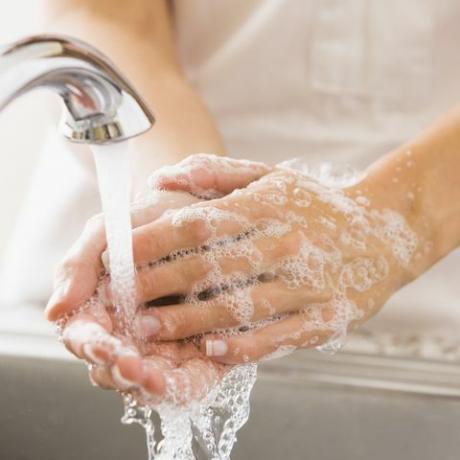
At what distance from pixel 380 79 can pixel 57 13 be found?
0.32m

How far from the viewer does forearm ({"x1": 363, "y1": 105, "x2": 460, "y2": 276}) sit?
0.71 meters

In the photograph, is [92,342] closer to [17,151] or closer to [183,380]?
[183,380]

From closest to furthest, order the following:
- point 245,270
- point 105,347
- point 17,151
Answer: point 105,347 → point 245,270 → point 17,151

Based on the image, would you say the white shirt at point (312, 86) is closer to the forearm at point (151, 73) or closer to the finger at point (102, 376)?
the forearm at point (151, 73)

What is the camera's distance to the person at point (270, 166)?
578 millimetres

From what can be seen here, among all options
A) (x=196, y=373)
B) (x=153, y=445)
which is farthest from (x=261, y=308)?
(x=153, y=445)

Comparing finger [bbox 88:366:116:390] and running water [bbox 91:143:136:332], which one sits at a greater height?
running water [bbox 91:143:136:332]

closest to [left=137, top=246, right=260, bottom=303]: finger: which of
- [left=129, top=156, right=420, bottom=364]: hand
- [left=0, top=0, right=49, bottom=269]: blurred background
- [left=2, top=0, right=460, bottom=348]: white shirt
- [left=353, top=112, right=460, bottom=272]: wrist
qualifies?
[left=129, top=156, right=420, bottom=364]: hand

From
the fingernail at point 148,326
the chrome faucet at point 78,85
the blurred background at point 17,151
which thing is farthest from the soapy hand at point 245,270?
the blurred background at point 17,151

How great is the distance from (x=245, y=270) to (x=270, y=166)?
0.41ft

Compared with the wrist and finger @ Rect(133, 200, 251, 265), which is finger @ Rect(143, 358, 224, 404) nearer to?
finger @ Rect(133, 200, 251, 265)

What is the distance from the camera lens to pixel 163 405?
0.54 m

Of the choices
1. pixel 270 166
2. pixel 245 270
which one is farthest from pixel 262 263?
pixel 270 166

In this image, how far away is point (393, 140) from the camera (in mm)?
886
